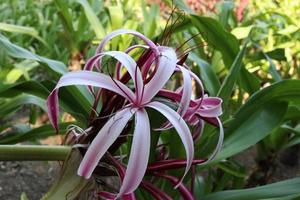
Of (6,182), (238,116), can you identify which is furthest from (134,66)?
(6,182)

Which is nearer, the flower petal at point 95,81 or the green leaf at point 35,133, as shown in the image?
the flower petal at point 95,81

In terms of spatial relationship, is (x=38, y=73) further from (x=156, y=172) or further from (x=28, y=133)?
(x=156, y=172)

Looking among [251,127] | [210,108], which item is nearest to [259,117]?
[251,127]

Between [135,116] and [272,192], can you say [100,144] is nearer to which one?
[135,116]

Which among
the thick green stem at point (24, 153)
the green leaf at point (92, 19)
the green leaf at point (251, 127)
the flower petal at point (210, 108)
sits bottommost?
the green leaf at point (92, 19)

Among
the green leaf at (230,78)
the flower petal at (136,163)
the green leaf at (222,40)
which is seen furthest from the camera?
the green leaf at (222,40)

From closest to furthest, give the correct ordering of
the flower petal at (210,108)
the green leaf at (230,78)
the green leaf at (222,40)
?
1. the flower petal at (210,108)
2. the green leaf at (230,78)
3. the green leaf at (222,40)

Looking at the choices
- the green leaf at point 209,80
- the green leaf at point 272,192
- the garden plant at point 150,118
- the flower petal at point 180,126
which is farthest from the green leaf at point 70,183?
the green leaf at point 209,80

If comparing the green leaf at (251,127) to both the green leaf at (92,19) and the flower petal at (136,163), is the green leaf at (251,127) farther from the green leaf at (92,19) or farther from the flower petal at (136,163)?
the green leaf at (92,19)

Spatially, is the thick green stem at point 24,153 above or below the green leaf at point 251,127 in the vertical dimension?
above

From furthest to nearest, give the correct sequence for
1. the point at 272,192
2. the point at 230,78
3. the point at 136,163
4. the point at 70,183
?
the point at 230,78
the point at 272,192
the point at 70,183
the point at 136,163
